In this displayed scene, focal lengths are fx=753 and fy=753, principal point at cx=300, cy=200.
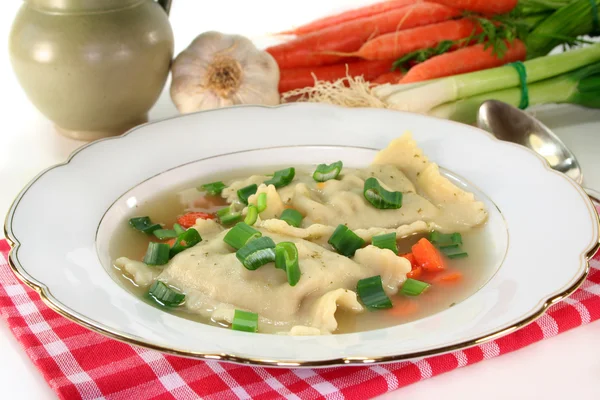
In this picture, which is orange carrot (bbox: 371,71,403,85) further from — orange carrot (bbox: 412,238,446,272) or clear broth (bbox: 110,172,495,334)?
orange carrot (bbox: 412,238,446,272)

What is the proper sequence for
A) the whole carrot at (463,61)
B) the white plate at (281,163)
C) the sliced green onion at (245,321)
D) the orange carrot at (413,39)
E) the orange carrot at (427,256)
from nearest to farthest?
the white plate at (281,163) < the sliced green onion at (245,321) < the orange carrot at (427,256) < the whole carrot at (463,61) < the orange carrot at (413,39)

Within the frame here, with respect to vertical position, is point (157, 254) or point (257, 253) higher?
point (257, 253)

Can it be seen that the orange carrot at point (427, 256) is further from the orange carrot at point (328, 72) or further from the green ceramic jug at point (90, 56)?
the orange carrot at point (328, 72)

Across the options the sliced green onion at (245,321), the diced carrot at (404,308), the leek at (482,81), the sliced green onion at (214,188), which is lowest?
the sliced green onion at (245,321)

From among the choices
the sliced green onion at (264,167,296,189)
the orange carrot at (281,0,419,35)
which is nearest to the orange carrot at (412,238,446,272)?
the sliced green onion at (264,167,296,189)

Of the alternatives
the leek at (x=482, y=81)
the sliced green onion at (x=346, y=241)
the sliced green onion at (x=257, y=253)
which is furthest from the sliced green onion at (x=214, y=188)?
the leek at (x=482, y=81)

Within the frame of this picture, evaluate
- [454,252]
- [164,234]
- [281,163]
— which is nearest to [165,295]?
[164,234]

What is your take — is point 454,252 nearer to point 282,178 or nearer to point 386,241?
point 386,241
